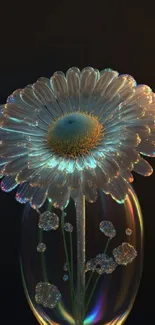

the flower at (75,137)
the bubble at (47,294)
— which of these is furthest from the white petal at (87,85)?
the bubble at (47,294)

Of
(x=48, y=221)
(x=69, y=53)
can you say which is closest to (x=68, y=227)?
(x=48, y=221)

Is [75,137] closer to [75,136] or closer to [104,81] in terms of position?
[75,136]

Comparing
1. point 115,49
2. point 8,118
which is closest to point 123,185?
point 8,118

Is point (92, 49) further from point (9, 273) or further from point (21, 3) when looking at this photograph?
point (9, 273)

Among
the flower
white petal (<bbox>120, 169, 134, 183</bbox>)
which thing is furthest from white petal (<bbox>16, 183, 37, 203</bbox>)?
white petal (<bbox>120, 169, 134, 183</bbox>)

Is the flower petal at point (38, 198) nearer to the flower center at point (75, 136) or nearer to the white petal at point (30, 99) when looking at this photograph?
the flower center at point (75, 136)

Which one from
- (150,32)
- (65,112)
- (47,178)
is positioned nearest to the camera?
(47,178)

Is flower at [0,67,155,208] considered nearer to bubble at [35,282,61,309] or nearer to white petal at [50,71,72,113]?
white petal at [50,71,72,113]
